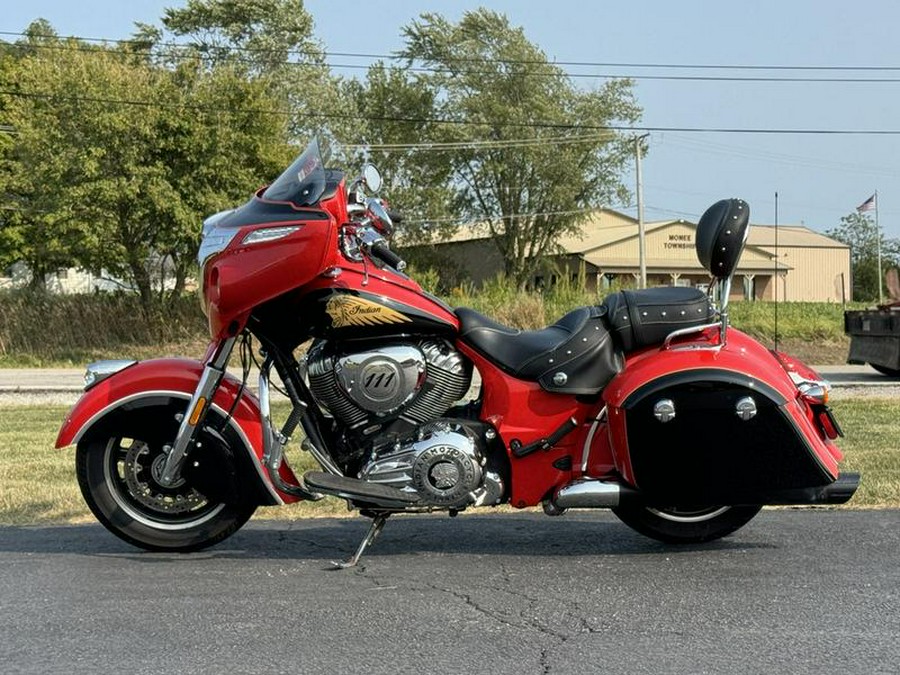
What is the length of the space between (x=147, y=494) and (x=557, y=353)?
7.03ft

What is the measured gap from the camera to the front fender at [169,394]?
15.9 feet

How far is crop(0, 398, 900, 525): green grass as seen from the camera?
611 centimetres

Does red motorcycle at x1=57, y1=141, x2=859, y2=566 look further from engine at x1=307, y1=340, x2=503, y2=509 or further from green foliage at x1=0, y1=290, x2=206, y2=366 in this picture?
green foliage at x1=0, y1=290, x2=206, y2=366

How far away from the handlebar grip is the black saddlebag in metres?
1.04

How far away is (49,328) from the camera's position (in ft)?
83.0

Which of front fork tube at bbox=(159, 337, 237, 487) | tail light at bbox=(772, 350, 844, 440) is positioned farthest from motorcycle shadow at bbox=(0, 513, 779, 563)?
tail light at bbox=(772, 350, 844, 440)

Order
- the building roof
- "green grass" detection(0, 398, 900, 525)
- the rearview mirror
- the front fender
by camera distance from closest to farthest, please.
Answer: the rearview mirror
the front fender
"green grass" detection(0, 398, 900, 525)
the building roof

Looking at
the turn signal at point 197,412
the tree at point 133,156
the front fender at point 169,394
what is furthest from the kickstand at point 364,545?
the tree at point 133,156

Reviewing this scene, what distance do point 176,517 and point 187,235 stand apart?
20441 millimetres

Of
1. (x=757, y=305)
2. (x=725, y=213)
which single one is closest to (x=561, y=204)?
(x=757, y=305)

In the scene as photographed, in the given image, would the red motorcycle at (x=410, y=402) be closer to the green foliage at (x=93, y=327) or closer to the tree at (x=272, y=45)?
the green foliage at (x=93, y=327)

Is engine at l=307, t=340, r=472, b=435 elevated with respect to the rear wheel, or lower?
elevated

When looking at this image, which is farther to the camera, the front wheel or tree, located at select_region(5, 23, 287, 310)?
tree, located at select_region(5, 23, 287, 310)

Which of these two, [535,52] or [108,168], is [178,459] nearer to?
[108,168]
